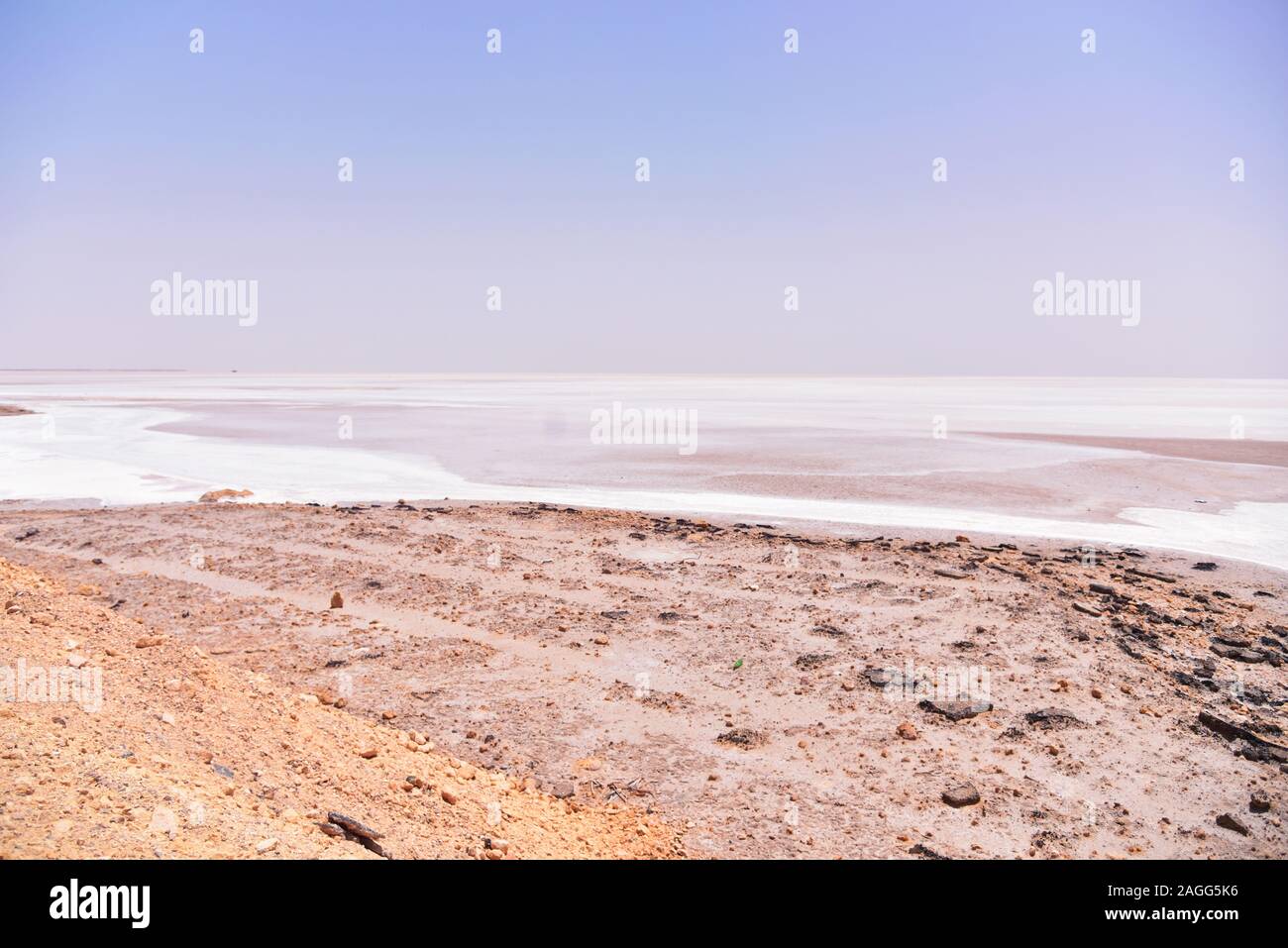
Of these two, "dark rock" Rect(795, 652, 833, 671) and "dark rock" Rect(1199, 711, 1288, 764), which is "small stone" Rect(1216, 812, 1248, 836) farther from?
"dark rock" Rect(795, 652, 833, 671)

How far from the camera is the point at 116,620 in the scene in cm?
655

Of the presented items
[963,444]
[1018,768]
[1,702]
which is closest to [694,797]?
[1018,768]

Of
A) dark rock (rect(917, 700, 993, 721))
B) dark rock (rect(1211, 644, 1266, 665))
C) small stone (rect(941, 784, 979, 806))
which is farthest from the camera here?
dark rock (rect(1211, 644, 1266, 665))

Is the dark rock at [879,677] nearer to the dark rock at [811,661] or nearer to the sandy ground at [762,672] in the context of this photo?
the sandy ground at [762,672]

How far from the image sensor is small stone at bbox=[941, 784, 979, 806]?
487 centimetres

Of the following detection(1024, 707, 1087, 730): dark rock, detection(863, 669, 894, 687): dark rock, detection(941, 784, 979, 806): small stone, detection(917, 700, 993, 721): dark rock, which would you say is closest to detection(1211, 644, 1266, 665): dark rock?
detection(1024, 707, 1087, 730): dark rock

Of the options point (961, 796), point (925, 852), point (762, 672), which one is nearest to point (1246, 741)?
point (961, 796)

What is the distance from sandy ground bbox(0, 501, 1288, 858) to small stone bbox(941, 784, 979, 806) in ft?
0.04

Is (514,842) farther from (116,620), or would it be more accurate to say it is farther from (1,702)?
(116,620)

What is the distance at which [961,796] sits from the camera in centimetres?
490

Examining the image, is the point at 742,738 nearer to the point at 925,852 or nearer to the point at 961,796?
the point at 961,796

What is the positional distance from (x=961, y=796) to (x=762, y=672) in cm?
204

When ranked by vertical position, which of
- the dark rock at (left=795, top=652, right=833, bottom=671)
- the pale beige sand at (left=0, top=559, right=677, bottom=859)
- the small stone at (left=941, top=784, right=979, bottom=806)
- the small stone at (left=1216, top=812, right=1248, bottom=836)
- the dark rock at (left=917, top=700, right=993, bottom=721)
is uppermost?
the pale beige sand at (left=0, top=559, right=677, bottom=859)

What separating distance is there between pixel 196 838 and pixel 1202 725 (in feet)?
19.6
